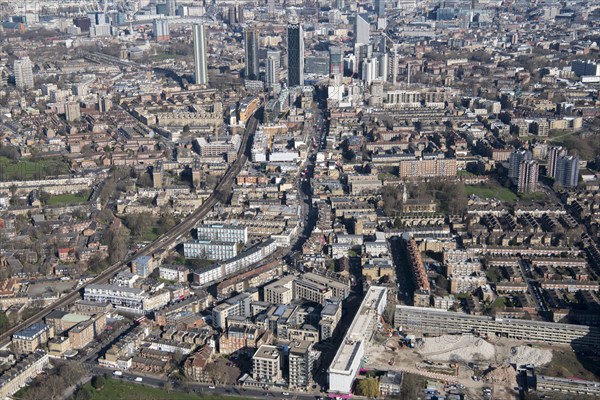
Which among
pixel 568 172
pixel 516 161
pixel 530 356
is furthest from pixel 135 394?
pixel 568 172

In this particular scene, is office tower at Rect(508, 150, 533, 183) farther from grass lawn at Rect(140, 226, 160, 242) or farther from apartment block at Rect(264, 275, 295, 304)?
grass lawn at Rect(140, 226, 160, 242)

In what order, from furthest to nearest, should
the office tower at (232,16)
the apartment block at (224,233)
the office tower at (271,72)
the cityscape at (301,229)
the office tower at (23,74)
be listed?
the office tower at (232,16) < the office tower at (23,74) < the office tower at (271,72) < the apartment block at (224,233) < the cityscape at (301,229)

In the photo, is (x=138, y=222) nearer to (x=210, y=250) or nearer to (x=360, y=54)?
(x=210, y=250)

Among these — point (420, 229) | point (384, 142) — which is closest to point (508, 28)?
point (384, 142)

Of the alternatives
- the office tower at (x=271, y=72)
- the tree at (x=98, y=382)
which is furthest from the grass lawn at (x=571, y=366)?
the office tower at (x=271, y=72)

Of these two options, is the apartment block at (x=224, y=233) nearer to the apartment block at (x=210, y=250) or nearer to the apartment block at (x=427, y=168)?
the apartment block at (x=210, y=250)

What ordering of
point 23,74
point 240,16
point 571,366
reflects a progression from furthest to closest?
1. point 240,16
2. point 23,74
3. point 571,366
